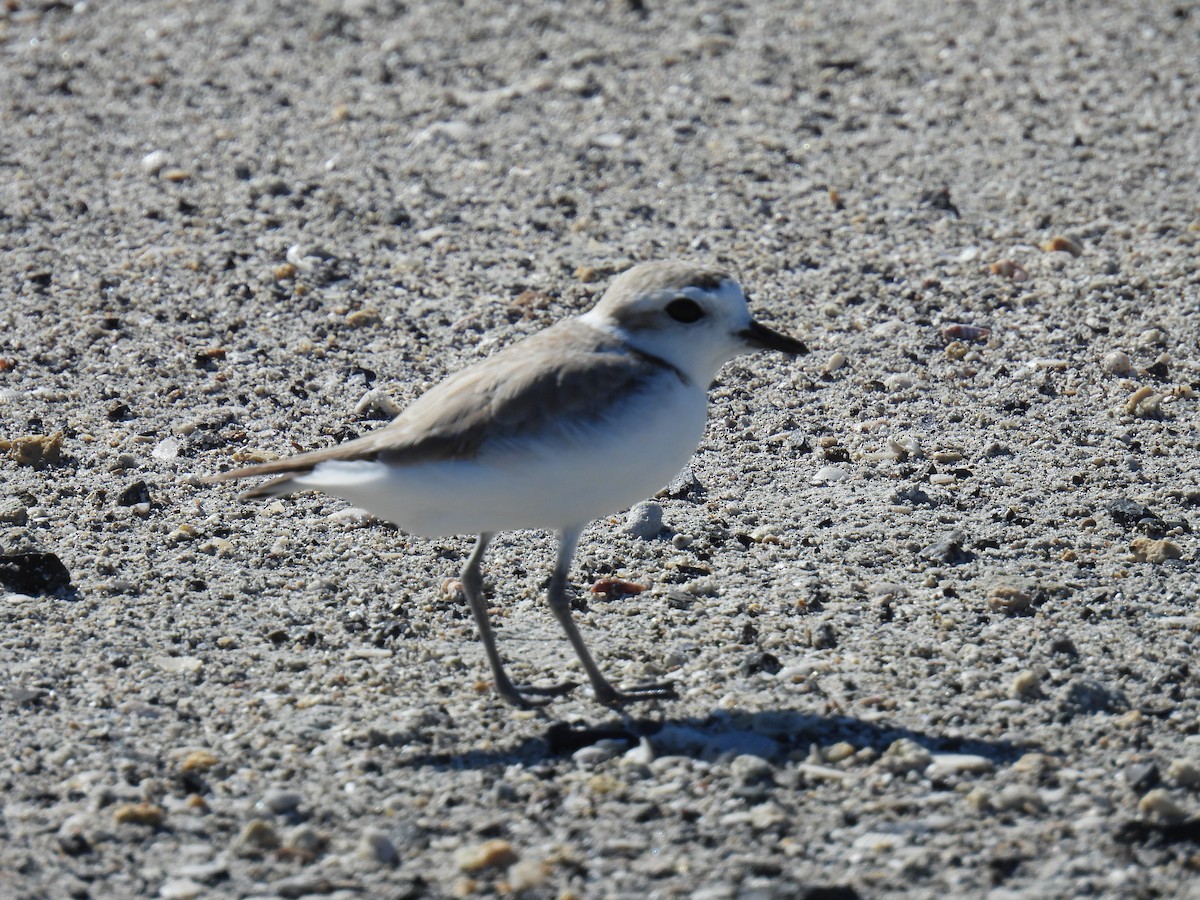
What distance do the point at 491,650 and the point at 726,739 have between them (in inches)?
27.8

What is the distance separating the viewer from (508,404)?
12.7 ft

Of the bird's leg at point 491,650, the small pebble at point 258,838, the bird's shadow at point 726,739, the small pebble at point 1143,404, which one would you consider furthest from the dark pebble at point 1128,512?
the small pebble at point 258,838

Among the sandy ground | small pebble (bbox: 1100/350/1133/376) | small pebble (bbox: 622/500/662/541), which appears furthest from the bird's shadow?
small pebble (bbox: 1100/350/1133/376)

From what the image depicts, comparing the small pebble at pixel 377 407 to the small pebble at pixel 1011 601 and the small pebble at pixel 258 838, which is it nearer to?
the small pebble at pixel 1011 601

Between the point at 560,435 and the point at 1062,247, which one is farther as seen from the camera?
the point at 1062,247

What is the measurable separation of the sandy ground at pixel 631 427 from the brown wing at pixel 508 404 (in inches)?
27.5

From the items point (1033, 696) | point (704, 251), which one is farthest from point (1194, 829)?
point (704, 251)

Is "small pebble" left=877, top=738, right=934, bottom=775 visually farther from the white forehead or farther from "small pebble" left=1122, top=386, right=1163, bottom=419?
"small pebble" left=1122, top=386, right=1163, bottom=419

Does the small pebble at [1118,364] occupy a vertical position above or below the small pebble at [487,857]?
above

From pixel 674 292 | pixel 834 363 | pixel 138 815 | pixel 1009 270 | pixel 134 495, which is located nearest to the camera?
pixel 138 815

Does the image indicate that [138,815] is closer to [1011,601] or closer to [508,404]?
[508,404]

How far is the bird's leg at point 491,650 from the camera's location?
411cm

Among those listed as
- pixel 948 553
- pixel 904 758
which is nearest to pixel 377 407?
pixel 948 553

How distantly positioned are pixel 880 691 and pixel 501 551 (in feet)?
4.93
